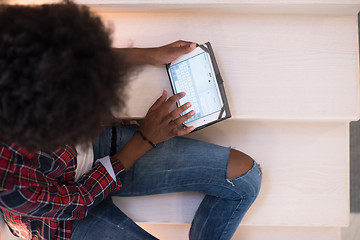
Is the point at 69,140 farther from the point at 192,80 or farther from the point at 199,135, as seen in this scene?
the point at 199,135

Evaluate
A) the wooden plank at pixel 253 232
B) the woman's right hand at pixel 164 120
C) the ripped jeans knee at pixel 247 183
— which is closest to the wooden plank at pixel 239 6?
the woman's right hand at pixel 164 120

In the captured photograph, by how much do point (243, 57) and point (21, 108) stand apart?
0.59m

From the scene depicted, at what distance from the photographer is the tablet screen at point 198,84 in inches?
34.0

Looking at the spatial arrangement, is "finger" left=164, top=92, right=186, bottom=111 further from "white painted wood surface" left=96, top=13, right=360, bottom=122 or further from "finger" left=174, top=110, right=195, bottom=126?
"white painted wood surface" left=96, top=13, right=360, bottom=122

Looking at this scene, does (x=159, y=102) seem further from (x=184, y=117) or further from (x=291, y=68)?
(x=291, y=68)

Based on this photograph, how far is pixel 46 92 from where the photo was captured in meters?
0.50

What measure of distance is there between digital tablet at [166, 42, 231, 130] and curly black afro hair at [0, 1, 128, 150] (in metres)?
0.32

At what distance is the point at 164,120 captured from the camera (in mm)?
846

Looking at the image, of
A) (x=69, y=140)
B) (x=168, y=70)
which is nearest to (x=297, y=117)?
(x=168, y=70)

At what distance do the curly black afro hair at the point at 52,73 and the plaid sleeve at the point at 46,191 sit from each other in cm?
10

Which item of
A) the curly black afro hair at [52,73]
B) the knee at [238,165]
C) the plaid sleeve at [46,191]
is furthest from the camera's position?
the knee at [238,165]

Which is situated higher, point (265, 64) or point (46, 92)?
point (46, 92)

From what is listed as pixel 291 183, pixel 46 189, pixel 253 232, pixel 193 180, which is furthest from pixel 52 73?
pixel 253 232

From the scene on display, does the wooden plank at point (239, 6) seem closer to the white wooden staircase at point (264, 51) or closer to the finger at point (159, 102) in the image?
the white wooden staircase at point (264, 51)
